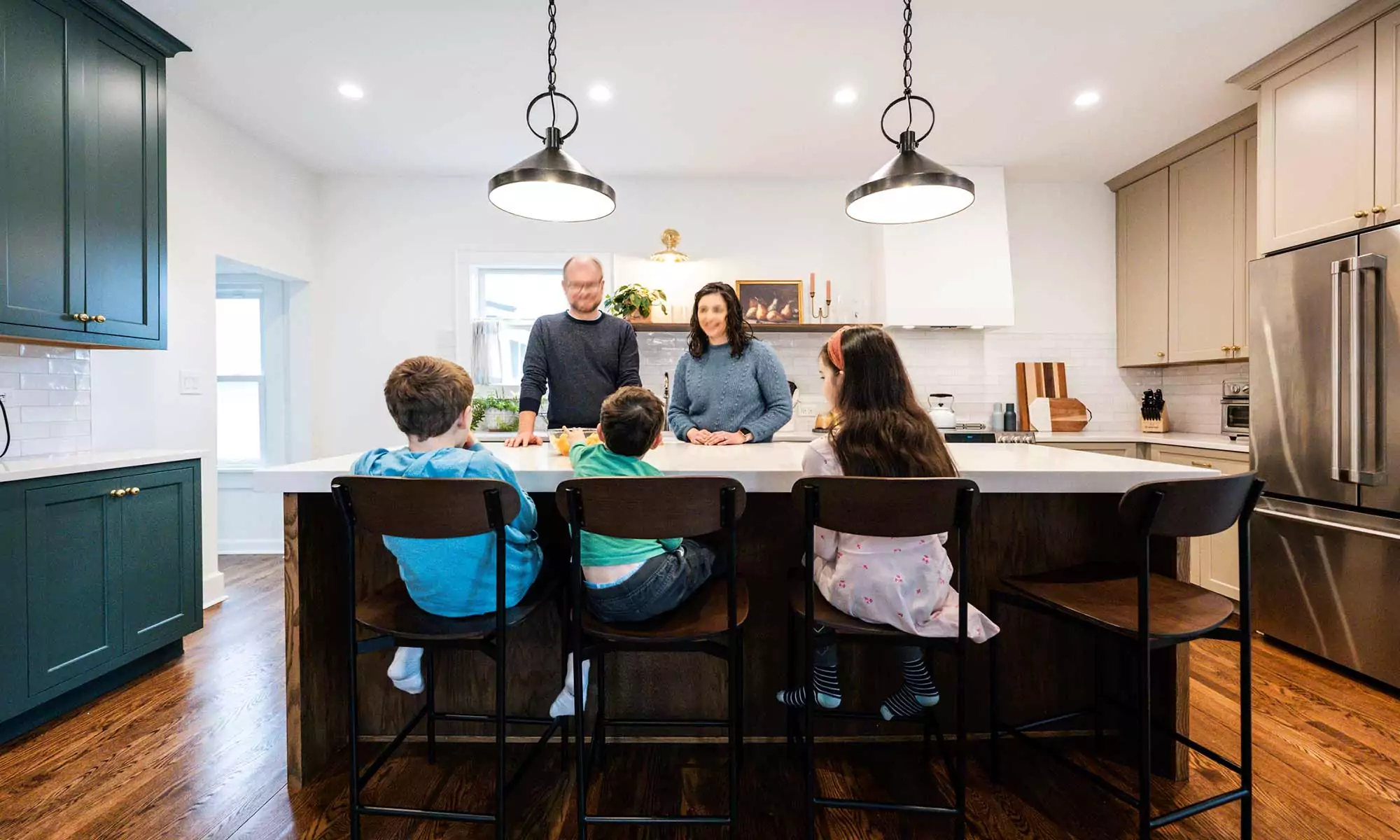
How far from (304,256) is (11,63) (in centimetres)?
211

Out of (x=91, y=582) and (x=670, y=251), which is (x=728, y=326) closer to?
(x=670, y=251)

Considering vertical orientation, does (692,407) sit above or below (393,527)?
above

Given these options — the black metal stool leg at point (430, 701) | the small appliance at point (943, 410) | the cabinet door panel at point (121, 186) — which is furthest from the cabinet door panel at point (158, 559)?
the small appliance at point (943, 410)

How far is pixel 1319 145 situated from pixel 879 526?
2.99 metres

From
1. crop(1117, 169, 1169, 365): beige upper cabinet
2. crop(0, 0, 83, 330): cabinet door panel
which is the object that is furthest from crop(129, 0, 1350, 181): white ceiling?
crop(0, 0, 83, 330): cabinet door panel

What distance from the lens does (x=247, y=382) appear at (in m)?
4.43

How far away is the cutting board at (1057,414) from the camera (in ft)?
14.2

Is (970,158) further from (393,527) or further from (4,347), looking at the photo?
(4,347)

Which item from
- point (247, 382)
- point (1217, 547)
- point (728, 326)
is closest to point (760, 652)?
point (728, 326)

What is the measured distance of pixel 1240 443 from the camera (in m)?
3.26

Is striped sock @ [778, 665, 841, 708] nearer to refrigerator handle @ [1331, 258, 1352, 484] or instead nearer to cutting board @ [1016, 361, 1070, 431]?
refrigerator handle @ [1331, 258, 1352, 484]

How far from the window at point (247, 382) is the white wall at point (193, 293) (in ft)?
2.55

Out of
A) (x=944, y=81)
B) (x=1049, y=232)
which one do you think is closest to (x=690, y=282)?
(x=944, y=81)

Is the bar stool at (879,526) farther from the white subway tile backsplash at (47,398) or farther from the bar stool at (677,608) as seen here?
the white subway tile backsplash at (47,398)
